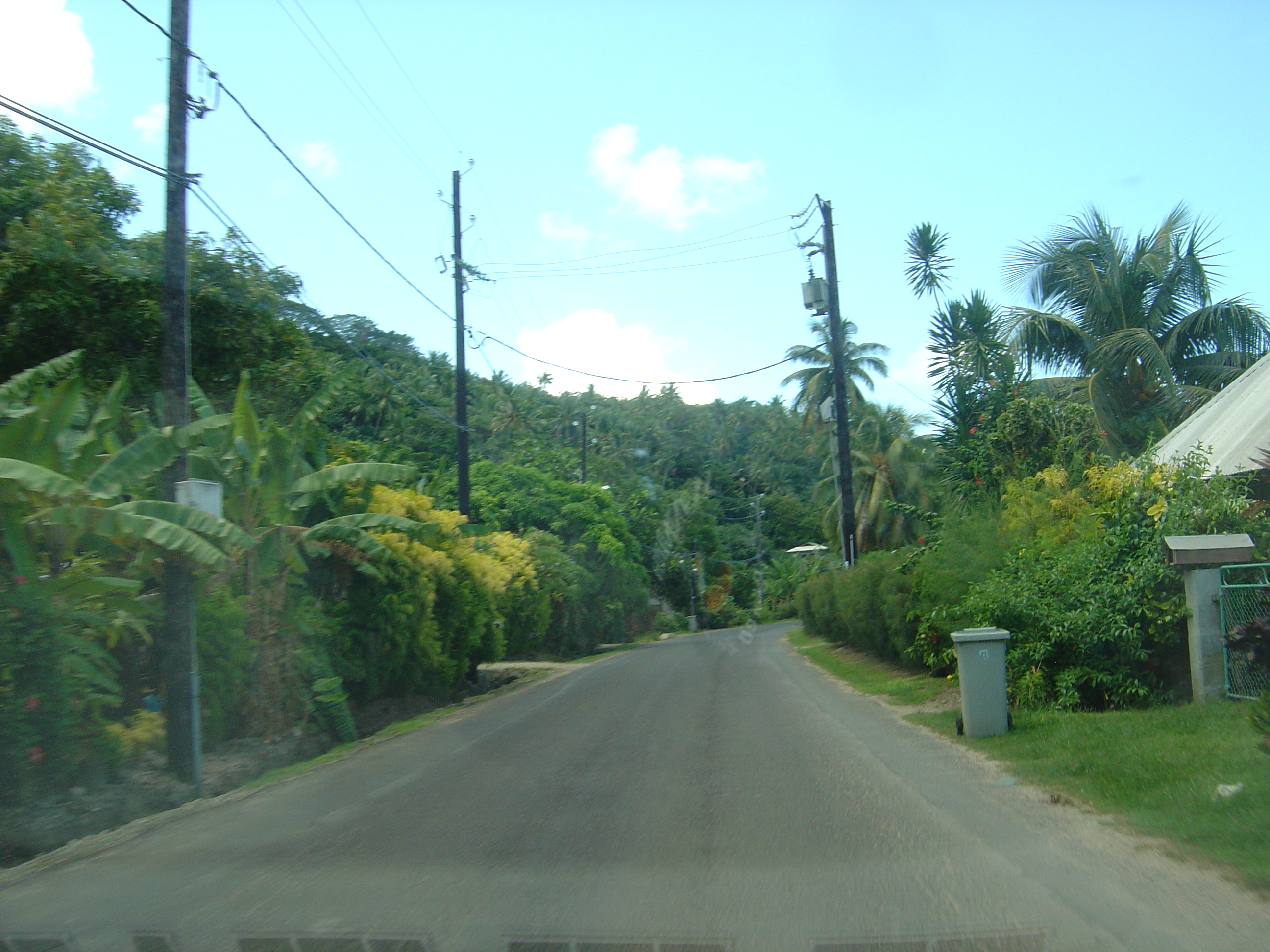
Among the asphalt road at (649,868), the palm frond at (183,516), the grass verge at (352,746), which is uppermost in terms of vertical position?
the palm frond at (183,516)

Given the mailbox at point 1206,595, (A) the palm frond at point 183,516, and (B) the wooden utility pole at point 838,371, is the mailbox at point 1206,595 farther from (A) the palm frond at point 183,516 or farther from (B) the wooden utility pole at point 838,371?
(B) the wooden utility pole at point 838,371

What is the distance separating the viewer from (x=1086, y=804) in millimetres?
7719

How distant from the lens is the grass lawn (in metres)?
15.4

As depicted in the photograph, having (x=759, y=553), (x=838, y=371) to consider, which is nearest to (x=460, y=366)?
(x=838, y=371)

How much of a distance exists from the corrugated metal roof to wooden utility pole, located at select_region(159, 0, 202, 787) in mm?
12105

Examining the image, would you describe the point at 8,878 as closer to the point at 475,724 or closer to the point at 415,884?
the point at 415,884

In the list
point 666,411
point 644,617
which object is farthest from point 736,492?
point 644,617

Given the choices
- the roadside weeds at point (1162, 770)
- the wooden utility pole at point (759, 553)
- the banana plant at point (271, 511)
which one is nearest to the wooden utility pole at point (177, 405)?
the banana plant at point (271, 511)

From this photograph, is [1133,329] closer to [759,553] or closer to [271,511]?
[271,511]

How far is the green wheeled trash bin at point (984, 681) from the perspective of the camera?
10992mm

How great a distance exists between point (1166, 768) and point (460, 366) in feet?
67.3

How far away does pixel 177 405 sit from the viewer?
11.3 meters

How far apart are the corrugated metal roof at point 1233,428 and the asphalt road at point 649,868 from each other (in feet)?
23.4

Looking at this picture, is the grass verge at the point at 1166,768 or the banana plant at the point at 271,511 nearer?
the grass verge at the point at 1166,768
